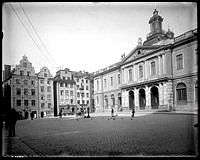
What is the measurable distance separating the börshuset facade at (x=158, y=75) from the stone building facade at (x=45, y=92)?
17111mm

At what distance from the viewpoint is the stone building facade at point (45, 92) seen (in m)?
46.8

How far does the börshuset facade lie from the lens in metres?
25.7

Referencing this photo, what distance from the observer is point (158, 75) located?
3039 centimetres

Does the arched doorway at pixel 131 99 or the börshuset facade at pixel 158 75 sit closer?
the börshuset facade at pixel 158 75

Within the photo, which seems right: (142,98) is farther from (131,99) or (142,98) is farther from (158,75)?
(158,75)

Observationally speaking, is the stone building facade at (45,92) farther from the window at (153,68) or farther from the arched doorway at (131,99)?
the window at (153,68)

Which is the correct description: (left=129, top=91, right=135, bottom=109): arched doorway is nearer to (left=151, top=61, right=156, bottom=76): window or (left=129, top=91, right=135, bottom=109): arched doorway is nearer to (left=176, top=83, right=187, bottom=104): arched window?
(left=151, top=61, right=156, bottom=76): window

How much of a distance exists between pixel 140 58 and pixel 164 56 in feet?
19.8

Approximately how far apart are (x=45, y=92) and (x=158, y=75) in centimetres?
3157

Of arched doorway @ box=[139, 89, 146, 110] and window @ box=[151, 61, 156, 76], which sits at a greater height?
window @ box=[151, 61, 156, 76]

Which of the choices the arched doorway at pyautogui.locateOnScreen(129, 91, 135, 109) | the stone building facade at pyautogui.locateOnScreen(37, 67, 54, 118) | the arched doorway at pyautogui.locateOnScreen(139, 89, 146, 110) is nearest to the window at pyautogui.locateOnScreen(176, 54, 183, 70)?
the arched doorway at pyautogui.locateOnScreen(139, 89, 146, 110)

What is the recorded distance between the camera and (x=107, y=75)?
156ft

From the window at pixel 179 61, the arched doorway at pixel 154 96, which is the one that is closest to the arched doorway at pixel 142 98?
the arched doorway at pixel 154 96

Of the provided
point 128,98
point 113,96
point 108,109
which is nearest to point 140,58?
point 128,98
